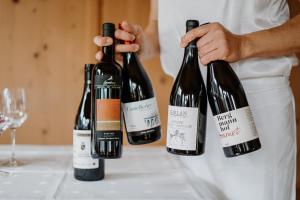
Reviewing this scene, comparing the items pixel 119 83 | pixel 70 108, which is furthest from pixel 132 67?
pixel 70 108

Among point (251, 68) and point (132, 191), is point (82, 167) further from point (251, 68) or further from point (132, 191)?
point (251, 68)

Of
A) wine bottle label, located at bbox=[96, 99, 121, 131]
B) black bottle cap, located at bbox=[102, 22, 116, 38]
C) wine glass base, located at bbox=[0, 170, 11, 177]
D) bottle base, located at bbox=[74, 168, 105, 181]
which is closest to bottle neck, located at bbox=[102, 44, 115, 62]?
black bottle cap, located at bbox=[102, 22, 116, 38]

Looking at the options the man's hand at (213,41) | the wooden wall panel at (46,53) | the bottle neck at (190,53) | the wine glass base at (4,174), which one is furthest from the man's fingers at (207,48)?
the wooden wall panel at (46,53)

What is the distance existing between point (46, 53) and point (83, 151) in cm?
A: 166

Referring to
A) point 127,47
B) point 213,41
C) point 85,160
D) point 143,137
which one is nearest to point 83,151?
point 85,160

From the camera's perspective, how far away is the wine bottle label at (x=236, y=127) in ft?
2.09

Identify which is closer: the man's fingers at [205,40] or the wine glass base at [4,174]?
the man's fingers at [205,40]

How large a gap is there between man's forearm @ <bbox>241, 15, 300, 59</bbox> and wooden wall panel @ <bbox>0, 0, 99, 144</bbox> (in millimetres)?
1641

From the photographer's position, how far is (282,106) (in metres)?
0.87

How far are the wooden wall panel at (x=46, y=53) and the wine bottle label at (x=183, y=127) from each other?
1708mm

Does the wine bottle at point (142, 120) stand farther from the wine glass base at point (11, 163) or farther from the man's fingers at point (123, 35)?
the wine glass base at point (11, 163)

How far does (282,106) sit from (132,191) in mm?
400

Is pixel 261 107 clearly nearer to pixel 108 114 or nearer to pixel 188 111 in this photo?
pixel 188 111

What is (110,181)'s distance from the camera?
826 millimetres
